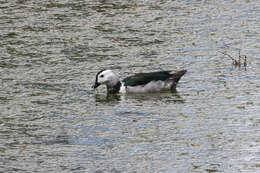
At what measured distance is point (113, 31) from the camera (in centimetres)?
1925

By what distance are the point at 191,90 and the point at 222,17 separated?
5.87 metres

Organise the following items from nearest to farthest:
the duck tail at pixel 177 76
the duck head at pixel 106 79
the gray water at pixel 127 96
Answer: the gray water at pixel 127 96
the duck tail at pixel 177 76
the duck head at pixel 106 79

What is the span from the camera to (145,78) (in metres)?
14.9

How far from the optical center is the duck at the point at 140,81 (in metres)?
14.9

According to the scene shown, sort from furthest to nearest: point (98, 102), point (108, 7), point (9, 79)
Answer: point (108, 7), point (9, 79), point (98, 102)

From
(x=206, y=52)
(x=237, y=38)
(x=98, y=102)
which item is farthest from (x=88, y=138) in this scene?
(x=237, y=38)

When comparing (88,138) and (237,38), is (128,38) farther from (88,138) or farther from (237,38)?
(88,138)

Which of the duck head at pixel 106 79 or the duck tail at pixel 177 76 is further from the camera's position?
the duck head at pixel 106 79

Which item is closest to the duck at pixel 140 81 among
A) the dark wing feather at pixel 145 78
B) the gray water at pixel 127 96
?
the dark wing feather at pixel 145 78

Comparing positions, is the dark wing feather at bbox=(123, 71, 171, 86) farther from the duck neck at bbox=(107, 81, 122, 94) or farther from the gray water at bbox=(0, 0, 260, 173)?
the gray water at bbox=(0, 0, 260, 173)

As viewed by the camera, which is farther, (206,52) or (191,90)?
(206,52)

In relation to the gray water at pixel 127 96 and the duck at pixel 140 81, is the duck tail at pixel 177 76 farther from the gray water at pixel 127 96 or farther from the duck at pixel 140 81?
the gray water at pixel 127 96

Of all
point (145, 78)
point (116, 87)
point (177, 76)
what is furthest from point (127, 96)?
point (177, 76)

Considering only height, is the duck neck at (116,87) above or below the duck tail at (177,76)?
below
